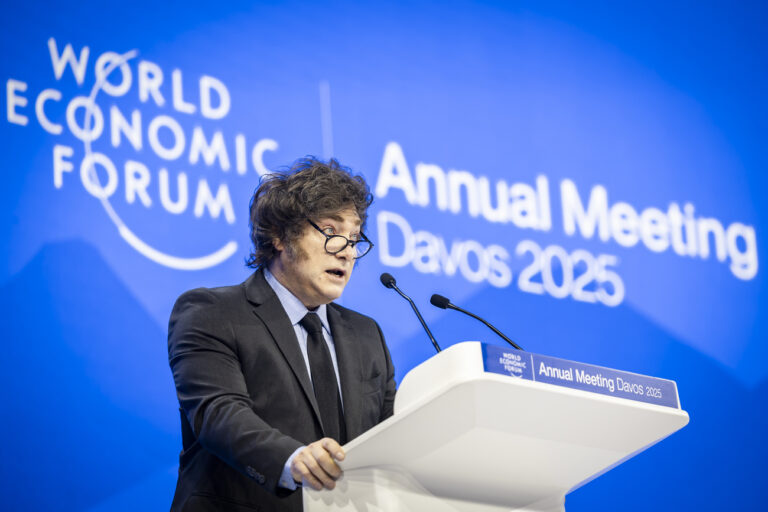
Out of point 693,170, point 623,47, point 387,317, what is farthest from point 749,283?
point 387,317

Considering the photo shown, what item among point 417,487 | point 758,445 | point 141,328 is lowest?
point 417,487

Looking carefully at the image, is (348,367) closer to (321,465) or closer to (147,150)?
(321,465)

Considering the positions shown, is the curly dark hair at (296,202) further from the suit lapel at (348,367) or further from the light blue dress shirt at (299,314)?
the suit lapel at (348,367)

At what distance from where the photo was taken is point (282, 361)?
6.97ft

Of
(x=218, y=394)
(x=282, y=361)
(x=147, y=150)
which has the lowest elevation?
(x=218, y=394)

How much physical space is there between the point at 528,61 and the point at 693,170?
3.31 feet

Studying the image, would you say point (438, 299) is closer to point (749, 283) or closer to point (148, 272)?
point (148, 272)

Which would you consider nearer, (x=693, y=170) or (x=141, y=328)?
(x=141, y=328)

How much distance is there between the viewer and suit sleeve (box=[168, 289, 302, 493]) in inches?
69.2

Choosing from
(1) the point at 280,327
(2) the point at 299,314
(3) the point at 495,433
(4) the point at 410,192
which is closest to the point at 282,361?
(1) the point at 280,327

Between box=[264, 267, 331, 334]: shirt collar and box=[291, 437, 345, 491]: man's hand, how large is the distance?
67 centimetres

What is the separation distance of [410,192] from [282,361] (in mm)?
1645

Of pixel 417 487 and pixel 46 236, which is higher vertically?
pixel 46 236

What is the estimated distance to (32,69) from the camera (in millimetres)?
2965
